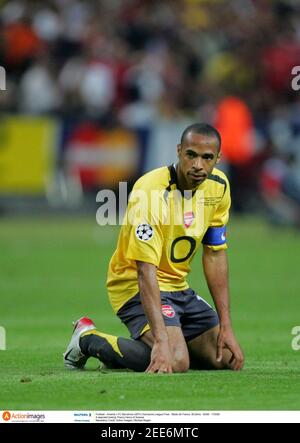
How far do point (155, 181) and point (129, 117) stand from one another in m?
16.7

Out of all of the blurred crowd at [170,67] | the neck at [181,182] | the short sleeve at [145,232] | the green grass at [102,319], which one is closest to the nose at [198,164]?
the neck at [181,182]

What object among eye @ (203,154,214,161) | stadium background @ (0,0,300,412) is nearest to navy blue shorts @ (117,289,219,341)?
eye @ (203,154,214,161)

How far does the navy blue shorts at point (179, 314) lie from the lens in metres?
10.5

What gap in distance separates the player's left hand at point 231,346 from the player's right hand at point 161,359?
67cm

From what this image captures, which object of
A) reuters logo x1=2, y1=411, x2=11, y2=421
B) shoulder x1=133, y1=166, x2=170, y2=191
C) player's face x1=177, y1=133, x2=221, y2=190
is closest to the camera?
reuters logo x1=2, y1=411, x2=11, y2=421

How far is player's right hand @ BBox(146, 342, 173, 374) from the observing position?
9.84 meters

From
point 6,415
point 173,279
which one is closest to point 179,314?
point 173,279

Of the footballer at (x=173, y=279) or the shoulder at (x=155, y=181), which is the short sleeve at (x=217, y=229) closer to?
the footballer at (x=173, y=279)

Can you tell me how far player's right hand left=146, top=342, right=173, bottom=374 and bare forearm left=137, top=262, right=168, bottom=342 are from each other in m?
0.06

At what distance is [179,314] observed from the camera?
10750 mm

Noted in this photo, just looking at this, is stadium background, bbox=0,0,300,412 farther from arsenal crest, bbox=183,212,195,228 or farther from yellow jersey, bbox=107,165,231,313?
arsenal crest, bbox=183,212,195,228

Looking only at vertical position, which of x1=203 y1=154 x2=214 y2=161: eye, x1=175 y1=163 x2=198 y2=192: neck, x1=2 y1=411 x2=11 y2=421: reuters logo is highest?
x1=203 y1=154 x2=214 y2=161: eye

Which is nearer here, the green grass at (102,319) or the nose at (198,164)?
the green grass at (102,319)

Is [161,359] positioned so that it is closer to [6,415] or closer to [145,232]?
[145,232]
